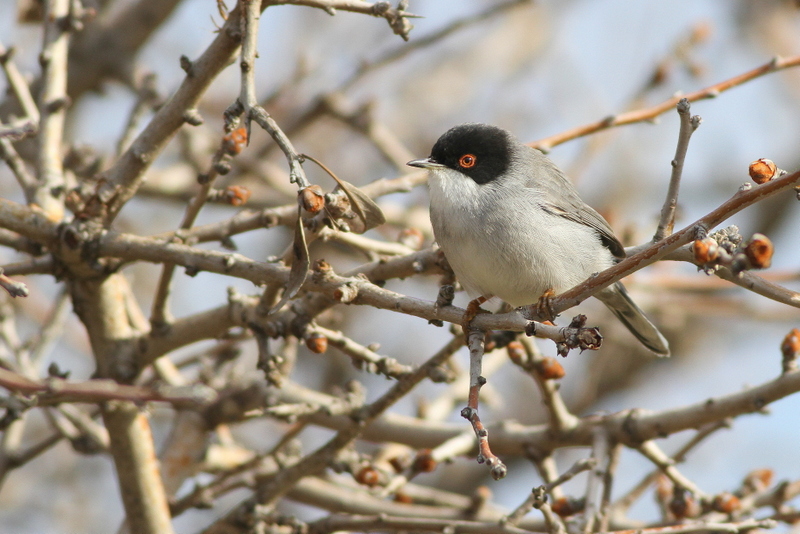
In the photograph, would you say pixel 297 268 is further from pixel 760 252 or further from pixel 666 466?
pixel 666 466

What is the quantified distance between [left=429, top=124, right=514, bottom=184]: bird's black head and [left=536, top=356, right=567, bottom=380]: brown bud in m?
1.10

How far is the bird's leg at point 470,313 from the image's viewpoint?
262 centimetres

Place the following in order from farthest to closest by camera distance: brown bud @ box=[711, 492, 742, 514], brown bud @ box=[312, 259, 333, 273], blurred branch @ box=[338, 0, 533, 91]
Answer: blurred branch @ box=[338, 0, 533, 91] → brown bud @ box=[711, 492, 742, 514] → brown bud @ box=[312, 259, 333, 273]

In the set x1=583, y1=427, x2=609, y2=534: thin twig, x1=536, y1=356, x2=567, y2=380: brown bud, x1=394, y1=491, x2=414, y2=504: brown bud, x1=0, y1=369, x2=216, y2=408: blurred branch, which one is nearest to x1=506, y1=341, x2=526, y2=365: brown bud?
x1=536, y1=356, x2=567, y2=380: brown bud

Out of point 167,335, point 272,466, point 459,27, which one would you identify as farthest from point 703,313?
point 167,335

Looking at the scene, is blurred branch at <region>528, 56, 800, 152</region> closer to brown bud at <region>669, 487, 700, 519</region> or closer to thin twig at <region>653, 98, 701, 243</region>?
thin twig at <region>653, 98, 701, 243</region>

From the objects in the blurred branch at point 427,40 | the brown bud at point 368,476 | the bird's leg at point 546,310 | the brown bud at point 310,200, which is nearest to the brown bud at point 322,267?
the brown bud at point 310,200

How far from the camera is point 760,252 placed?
188 centimetres

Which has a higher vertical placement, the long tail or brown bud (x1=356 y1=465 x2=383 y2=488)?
the long tail

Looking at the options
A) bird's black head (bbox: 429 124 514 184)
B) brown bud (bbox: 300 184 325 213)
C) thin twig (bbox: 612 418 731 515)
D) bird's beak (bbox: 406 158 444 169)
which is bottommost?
thin twig (bbox: 612 418 731 515)

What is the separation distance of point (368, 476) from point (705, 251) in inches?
80.2

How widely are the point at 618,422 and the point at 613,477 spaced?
0.24 metres

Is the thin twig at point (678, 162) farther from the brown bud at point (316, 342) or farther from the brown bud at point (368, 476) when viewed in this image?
the brown bud at point (368, 476)

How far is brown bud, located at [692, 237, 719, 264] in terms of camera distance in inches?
76.5
